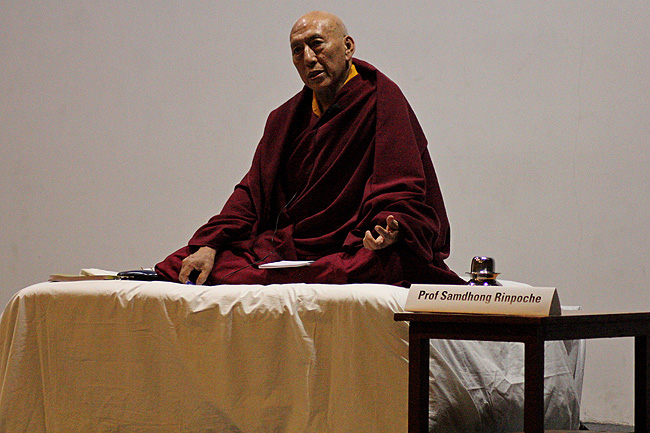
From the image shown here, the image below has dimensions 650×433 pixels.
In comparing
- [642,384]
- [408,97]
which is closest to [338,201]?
[642,384]

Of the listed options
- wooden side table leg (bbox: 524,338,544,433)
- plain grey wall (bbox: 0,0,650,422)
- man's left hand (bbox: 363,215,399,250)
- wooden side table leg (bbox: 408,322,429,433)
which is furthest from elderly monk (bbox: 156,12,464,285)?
plain grey wall (bbox: 0,0,650,422)

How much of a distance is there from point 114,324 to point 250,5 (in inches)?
93.4

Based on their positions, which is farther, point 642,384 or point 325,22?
point 325,22

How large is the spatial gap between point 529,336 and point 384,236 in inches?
32.1

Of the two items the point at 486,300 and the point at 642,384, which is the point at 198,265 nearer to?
the point at 486,300

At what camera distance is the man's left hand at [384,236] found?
2.35 meters

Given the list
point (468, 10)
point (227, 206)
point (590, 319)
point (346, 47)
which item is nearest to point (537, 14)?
point (468, 10)

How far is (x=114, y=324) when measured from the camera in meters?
2.16

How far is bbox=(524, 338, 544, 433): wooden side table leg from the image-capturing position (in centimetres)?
157

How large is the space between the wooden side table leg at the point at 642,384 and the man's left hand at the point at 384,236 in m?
0.74

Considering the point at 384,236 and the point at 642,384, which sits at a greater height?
the point at 384,236

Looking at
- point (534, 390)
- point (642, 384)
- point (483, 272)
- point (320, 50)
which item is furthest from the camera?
point (320, 50)

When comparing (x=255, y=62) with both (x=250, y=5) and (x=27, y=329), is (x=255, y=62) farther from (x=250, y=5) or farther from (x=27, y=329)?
(x=27, y=329)

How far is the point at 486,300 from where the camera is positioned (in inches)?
64.7
